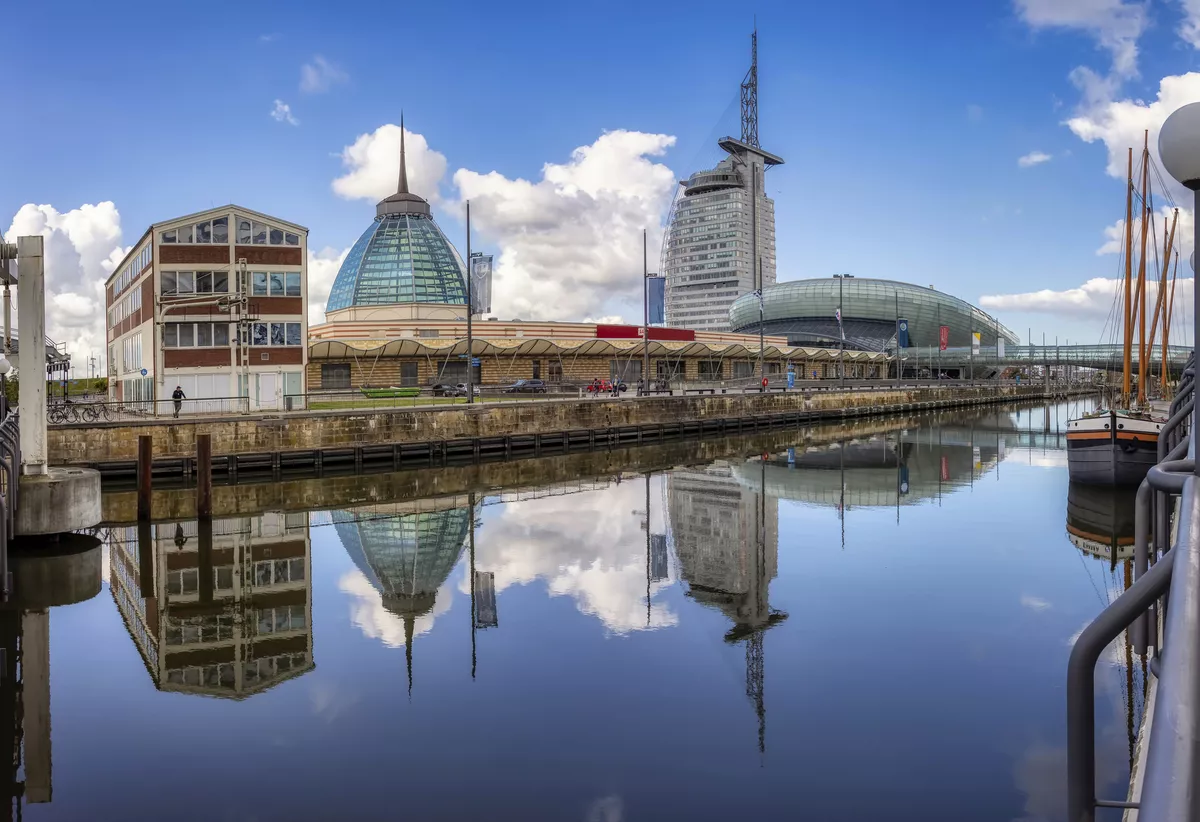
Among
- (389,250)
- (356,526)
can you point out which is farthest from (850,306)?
(356,526)

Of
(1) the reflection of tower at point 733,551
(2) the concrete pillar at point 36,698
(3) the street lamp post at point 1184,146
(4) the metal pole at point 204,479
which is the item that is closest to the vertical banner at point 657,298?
(1) the reflection of tower at point 733,551

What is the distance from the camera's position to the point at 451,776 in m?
9.52

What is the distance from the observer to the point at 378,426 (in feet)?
129

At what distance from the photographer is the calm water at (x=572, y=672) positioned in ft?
30.3

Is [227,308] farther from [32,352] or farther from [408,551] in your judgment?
[408,551]

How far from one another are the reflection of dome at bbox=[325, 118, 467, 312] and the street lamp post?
11362 centimetres

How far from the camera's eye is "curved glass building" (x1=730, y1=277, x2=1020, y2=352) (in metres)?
172

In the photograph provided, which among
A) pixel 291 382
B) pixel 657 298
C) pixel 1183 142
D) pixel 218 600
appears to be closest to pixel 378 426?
pixel 291 382

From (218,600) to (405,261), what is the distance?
104 meters

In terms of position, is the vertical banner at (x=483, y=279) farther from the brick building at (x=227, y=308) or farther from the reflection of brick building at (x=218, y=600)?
the reflection of brick building at (x=218, y=600)

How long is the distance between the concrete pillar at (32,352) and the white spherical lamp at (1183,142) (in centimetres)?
2220

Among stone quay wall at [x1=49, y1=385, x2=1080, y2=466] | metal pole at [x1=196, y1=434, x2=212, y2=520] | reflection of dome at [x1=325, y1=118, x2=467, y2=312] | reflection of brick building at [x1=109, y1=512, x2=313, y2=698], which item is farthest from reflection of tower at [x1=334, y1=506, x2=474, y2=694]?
reflection of dome at [x1=325, y1=118, x2=467, y2=312]

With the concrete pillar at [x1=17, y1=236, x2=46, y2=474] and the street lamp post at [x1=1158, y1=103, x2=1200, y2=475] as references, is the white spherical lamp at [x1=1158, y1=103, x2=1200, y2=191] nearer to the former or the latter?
the street lamp post at [x1=1158, y1=103, x2=1200, y2=475]

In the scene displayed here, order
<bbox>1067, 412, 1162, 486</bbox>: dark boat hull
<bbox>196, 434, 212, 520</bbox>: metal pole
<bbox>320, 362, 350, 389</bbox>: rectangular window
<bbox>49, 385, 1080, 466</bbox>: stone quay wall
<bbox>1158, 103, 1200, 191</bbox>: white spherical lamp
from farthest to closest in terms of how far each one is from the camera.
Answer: <bbox>320, 362, 350, 389</bbox>: rectangular window → <bbox>49, 385, 1080, 466</bbox>: stone quay wall → <bbox>1067, 412, 1162, 486</bbox>: dark boat hull → <bbox>196, 434, 212, 520</bbox>: metal pole → <bbox>1158, 103, 1200, 191</bbox>: white spherical lamp
